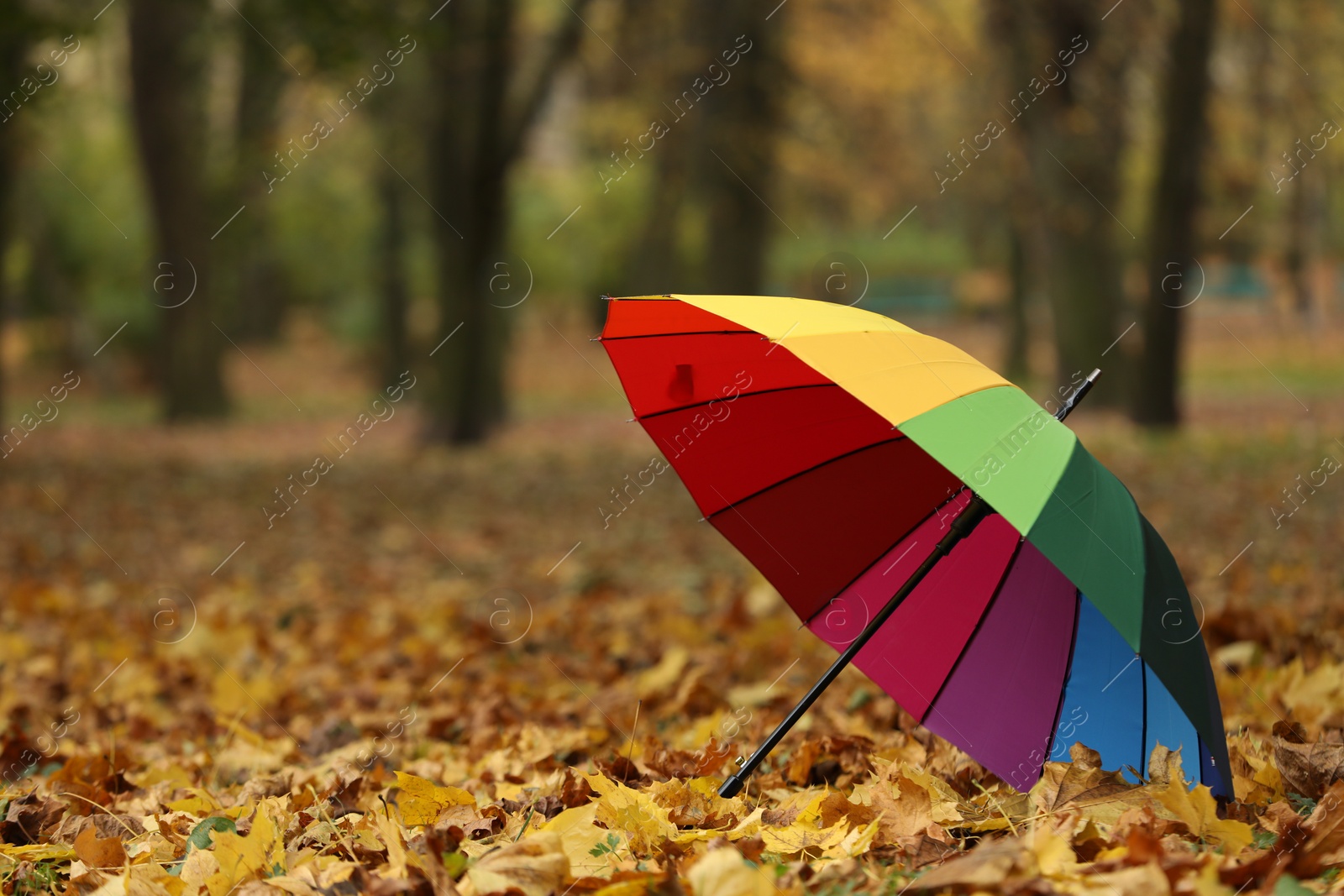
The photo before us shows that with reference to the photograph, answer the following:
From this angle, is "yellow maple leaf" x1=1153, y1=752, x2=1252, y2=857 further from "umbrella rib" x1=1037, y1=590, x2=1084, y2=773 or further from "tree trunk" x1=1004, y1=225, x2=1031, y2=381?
"tree trunk" x1=1004, y1=225, x2=1031, y2=381

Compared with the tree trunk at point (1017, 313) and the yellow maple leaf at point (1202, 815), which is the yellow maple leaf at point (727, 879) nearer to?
the yellow maple leaf at point (1202, 815)

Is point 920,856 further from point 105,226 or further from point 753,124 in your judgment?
point 105,226

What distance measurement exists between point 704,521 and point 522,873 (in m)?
1.63

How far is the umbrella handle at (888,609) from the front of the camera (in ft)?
7.73

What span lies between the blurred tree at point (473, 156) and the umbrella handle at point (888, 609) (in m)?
10.2

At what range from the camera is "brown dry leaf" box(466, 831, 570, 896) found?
188 centimetres

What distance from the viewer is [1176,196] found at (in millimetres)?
11023

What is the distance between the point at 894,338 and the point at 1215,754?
3.17 feet

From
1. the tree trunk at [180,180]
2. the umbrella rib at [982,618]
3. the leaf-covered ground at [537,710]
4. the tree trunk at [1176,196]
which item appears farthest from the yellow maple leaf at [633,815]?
the tree trunk at [1176,196]

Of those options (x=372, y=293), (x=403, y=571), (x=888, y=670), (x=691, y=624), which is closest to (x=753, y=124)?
(x=403, y=571)

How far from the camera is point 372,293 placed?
2962cm

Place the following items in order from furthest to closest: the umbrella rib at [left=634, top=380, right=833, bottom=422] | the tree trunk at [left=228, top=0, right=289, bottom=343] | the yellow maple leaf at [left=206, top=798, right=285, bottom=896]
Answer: the tree trunk at [left=228, top=0, right=289, bottom=343] < the umbrella rib at [left=634, top=380, right=833, bottom=422] < the yellow maple leaf at [left=206, top=798, right=285, bottom=896]

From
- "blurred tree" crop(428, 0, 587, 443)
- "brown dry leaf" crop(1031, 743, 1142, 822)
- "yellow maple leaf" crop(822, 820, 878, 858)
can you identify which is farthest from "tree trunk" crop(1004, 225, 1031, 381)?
"yellow maple leaf" crop(822, 820, 878, 858)

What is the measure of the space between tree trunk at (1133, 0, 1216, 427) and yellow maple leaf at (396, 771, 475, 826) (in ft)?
33.6
